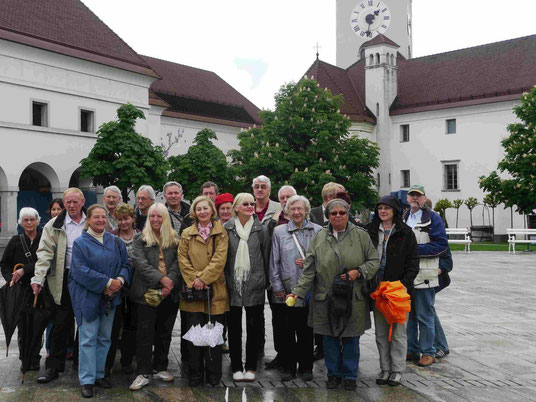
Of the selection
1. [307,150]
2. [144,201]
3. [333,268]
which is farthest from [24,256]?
[307,150]

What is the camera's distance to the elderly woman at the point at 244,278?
672 centimetres

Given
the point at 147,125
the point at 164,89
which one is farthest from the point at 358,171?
the point at 164,89

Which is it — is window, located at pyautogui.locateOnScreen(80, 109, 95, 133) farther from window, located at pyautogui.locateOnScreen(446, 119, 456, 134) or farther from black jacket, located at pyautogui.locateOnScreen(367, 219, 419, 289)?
window, located at pyautogui.locateOnScreen(446, 119, 456, 134)

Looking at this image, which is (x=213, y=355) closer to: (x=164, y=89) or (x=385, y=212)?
(x=385, y=212)

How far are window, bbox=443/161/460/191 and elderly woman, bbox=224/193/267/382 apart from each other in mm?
43928

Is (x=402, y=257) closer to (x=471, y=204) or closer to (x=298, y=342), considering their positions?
(x=298, y=342)

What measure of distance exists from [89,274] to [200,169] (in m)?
28.2

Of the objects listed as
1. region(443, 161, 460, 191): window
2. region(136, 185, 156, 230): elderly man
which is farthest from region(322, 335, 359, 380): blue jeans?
region(443, 161, 460, 191): window

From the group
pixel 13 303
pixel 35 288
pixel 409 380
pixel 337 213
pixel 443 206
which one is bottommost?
pixel 409 380

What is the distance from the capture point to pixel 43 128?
29.9 meters

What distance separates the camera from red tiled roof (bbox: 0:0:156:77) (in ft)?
94.9

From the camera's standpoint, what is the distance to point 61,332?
674cm

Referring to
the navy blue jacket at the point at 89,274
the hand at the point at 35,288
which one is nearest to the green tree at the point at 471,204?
the navy blue jacket at the point at 89,274

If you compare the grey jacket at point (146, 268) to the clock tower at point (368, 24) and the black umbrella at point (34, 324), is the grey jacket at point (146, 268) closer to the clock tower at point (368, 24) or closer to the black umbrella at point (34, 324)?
the black umbrella at point (34, 324)
